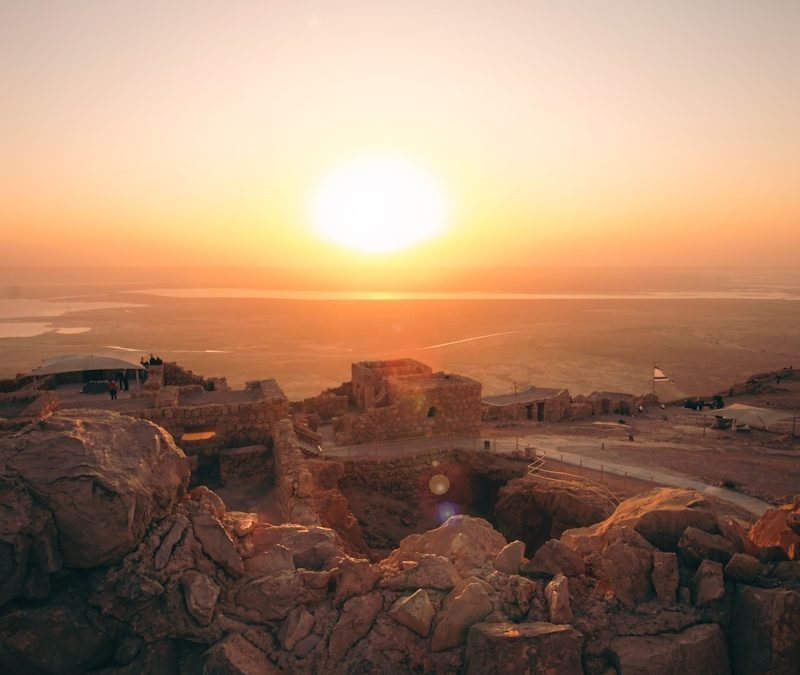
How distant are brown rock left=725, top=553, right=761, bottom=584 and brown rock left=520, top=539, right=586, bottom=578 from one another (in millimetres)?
1217

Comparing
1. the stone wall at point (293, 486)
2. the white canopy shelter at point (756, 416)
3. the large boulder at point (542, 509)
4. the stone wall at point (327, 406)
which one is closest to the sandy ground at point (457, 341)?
the stone wall at point (327, 406)

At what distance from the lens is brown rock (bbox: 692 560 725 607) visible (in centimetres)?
468

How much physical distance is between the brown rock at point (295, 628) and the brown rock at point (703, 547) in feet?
11.2

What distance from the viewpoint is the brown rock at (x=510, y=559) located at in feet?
17.2

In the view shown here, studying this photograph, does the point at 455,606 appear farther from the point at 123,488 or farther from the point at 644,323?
the point at 644,323

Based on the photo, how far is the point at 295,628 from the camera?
4.68m

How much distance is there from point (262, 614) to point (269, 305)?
7891 centimetres

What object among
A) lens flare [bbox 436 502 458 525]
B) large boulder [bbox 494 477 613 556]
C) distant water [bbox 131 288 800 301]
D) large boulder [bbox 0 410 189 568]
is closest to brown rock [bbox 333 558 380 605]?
large boulder [bbox 0 410 189 568]

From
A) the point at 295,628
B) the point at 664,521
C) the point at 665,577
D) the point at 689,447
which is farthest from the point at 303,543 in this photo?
the point at 689,447

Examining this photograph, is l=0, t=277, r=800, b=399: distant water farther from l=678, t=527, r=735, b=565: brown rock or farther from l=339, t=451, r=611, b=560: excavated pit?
l=678, t=527, r=735, b=565: brown rock

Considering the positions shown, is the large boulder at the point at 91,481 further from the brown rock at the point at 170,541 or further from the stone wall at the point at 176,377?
the stone wall at the point at 176,377

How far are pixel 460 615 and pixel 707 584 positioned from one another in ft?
7.00

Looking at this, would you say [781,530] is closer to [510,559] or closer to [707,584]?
[707,584]

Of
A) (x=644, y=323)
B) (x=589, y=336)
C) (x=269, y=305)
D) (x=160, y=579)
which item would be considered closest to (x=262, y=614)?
(x=160, y=579)
